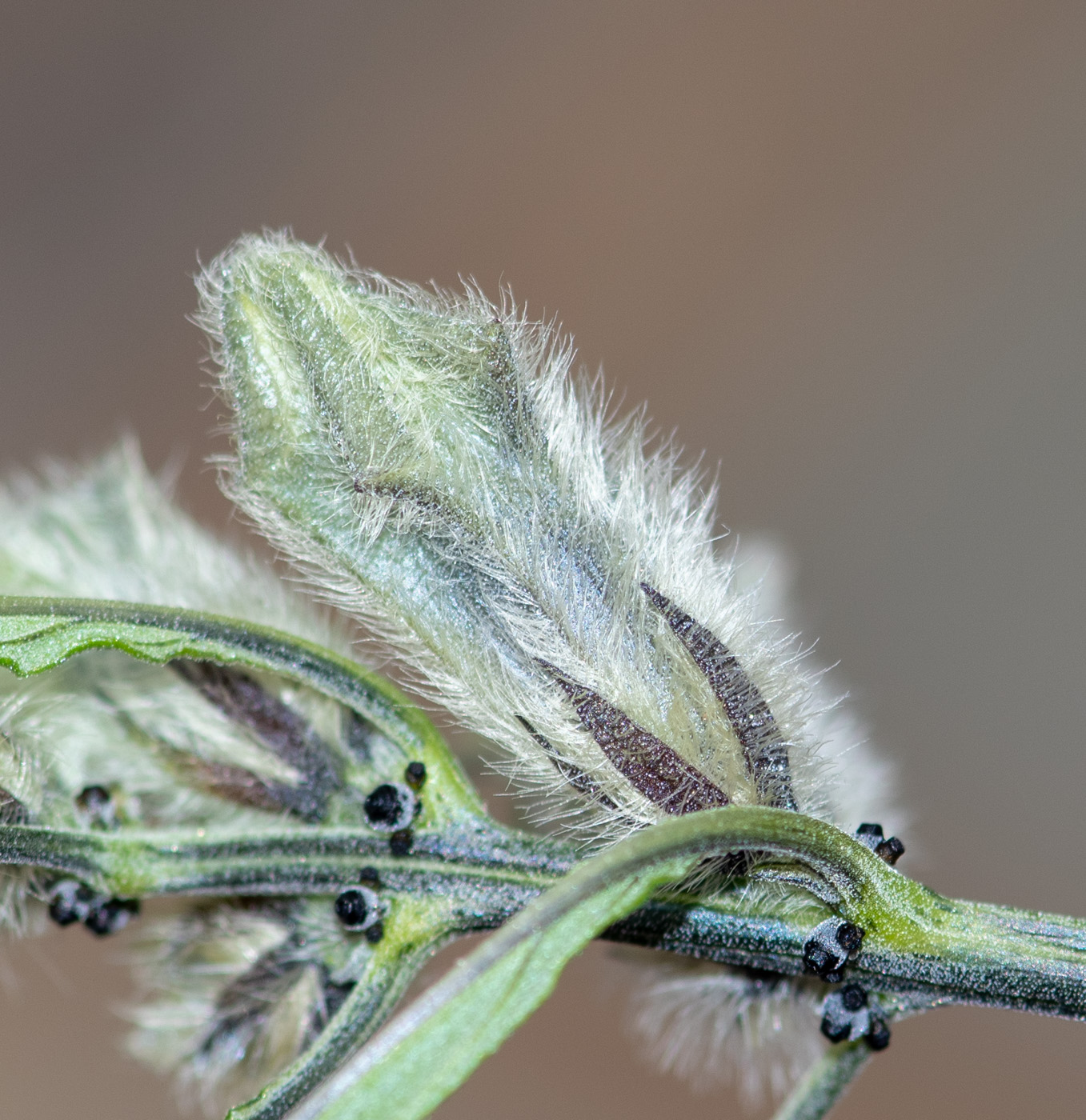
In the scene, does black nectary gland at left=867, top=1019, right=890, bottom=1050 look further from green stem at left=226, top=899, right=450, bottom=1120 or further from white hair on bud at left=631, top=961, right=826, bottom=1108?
green stem at left=226, top=899, right=450, bottom=1120

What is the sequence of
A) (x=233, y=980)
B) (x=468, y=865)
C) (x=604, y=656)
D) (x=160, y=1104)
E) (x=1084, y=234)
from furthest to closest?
(x=1084, y=234) < (x=160, y=1104) < (x=233, y=980) < (x=468, y=865) < (x=604, y=656)

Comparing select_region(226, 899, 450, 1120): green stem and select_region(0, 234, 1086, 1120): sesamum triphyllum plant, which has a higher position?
select_region(0, 234, 1086, 1120): sesamum triphyllum plant

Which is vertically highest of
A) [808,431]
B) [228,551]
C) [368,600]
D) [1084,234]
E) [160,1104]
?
[1084,234]

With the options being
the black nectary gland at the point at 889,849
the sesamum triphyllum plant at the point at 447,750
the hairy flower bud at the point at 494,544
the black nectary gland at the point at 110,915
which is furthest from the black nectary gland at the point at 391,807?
the black nectary gland at the point at 889,849

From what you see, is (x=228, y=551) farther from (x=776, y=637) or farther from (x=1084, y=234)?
(x=1084, y=234)

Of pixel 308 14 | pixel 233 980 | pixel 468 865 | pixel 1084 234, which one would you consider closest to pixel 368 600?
pixel 468 865

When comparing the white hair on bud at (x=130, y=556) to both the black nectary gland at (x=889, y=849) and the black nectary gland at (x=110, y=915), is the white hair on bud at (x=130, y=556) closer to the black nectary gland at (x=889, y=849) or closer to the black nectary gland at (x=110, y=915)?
the black nectary gland at (x=110, y=915)

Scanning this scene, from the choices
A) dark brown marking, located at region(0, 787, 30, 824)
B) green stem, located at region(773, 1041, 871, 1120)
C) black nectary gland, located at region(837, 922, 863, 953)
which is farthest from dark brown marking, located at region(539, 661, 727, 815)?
dark brown marking, located at region(0, 787, 30, 824)
